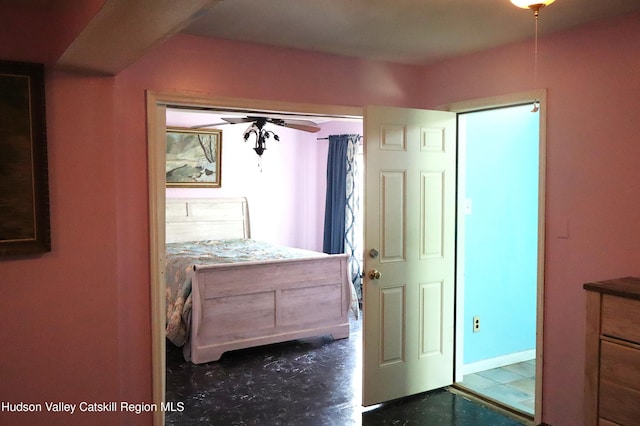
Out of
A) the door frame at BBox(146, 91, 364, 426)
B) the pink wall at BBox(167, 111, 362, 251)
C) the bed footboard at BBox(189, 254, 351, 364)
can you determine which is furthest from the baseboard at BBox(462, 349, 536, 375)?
the pink wall at BBox(167, 111, 362, 251)

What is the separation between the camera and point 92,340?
267 cm

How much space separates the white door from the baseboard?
1.17ft

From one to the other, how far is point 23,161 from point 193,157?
425 centimetres

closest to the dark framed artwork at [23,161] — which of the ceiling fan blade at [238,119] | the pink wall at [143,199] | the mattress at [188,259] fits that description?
the pink wall at [143,199]

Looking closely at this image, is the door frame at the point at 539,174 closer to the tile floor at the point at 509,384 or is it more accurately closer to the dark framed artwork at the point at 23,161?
the tile floor at the point at 509,384

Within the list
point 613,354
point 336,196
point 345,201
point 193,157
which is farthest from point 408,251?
point 193,157

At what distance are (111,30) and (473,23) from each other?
1.85 meters

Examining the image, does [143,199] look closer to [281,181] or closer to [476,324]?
[476,324]

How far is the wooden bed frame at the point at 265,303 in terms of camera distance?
4.32 metres

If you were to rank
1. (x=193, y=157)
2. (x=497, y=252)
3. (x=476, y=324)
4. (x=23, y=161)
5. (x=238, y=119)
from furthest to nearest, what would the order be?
(x=193, y=157)
(x=238, y=119)
(x=497, y=252)
(x=476, y=324)
(x=23, y=161)

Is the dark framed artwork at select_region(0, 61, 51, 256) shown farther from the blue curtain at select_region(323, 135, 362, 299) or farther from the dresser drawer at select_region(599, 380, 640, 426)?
the blue curtain at select_region(323, 135, 362, 299)

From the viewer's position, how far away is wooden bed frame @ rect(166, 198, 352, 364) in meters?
4.32

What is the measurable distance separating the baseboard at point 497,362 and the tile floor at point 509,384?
0.03m

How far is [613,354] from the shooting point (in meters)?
2.36
